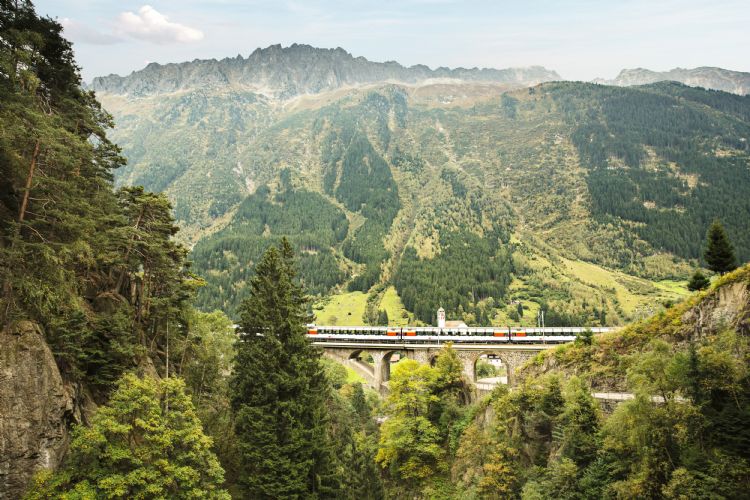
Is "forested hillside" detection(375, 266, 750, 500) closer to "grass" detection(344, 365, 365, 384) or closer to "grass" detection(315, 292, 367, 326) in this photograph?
"grass" detection(344, 365, 365, 384)

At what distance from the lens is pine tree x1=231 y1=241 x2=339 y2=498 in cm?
3584

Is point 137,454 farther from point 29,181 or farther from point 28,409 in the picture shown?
point 29,181

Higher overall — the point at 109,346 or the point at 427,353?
the point at 109,346

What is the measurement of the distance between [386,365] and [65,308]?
240ft

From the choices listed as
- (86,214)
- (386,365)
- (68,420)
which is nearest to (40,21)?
(86,214)

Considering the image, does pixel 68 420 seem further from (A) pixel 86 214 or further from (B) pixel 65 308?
(A) pixel 86 214

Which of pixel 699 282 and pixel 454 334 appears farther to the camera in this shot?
pixel 454 334

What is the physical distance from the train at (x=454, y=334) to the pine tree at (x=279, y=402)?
4136 centimetres

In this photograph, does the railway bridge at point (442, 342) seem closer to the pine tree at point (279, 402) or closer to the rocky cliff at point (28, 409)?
the pine tree at point (279, 402)

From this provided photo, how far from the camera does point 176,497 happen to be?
27.1 metres

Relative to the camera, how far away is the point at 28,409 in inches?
975

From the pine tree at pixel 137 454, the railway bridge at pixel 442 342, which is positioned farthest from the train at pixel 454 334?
the pine tree at pixel 137 454

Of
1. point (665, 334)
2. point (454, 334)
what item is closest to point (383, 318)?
point (454, 334)

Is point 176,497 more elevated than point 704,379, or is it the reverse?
point 704,379
